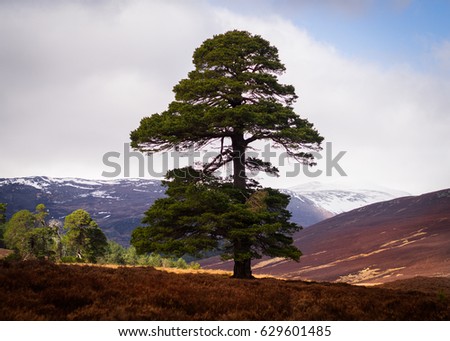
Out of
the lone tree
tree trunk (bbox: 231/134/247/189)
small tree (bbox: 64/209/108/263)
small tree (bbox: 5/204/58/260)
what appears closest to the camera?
the lone tree

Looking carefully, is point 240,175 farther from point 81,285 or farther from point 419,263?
point 419,263

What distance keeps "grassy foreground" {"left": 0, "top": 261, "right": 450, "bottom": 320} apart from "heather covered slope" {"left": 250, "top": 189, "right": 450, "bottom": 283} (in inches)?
2340

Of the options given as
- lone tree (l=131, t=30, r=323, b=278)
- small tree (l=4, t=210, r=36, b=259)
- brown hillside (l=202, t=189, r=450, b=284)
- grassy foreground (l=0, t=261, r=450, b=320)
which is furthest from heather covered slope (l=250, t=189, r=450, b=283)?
grassy foreground (l=0, t=261, r=450, b=320)

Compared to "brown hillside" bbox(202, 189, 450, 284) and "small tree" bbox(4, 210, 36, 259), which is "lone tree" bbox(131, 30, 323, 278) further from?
"brown hillside" bbox(202, 189, 450, 284)

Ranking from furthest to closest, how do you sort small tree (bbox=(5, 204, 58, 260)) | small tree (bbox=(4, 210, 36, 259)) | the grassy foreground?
small tree (bbox=(4, 210, 36, 259)) < small tree (bbox=(5, 204, 58, 260)) < the grassy foreground

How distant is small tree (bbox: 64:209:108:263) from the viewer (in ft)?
166

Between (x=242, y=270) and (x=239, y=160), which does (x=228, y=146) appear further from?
(x=242, y=270)

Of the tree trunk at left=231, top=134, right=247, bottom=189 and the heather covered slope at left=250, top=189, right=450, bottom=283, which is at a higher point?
the tree trunk at left=231, top=134, right=247, bottom=189

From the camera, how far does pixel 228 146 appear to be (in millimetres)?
22203

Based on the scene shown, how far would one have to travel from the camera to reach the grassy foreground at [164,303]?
802 cm

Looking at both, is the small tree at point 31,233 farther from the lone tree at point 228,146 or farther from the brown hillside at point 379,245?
the brown hillside at point 379,245

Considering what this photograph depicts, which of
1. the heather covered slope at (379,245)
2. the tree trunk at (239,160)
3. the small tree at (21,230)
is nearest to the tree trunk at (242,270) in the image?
the tree trunk at (239,160)

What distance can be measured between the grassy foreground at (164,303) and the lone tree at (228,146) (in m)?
7.29
